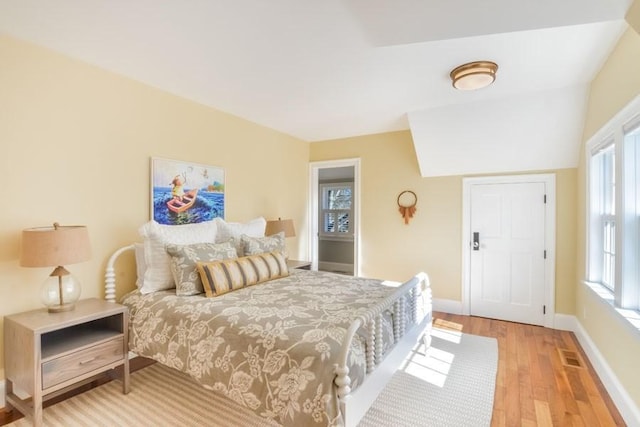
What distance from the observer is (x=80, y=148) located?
8.21 feet

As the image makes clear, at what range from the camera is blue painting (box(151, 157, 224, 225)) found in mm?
3018

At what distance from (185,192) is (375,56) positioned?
87.8 inches

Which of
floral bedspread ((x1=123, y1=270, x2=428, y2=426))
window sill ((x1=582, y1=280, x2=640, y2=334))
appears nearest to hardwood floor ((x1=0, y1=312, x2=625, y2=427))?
window sill ((x1=582, y1=280, x2=640, y2=334))

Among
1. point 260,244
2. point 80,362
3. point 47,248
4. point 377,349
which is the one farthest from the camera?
point 260,244

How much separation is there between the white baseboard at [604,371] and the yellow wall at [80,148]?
3.87 metres

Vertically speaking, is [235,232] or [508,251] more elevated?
[235,232]

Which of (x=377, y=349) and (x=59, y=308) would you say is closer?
(x=377, y=349)

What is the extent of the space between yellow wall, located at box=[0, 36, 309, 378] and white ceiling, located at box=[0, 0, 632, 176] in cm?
17

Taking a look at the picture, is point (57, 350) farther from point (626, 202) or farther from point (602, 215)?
point (602, 215)

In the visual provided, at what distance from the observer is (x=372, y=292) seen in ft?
8.53

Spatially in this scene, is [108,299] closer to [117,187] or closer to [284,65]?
[117,187]

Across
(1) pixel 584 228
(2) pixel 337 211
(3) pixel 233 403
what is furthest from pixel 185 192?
(2) pixel 337 211

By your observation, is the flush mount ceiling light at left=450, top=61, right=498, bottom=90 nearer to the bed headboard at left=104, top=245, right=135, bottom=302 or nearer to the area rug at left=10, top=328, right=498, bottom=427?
the area rug at left=10, top=328, right=498, bottom=427

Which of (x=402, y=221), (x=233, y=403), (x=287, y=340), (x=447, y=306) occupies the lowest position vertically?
(x=233, y=403)
